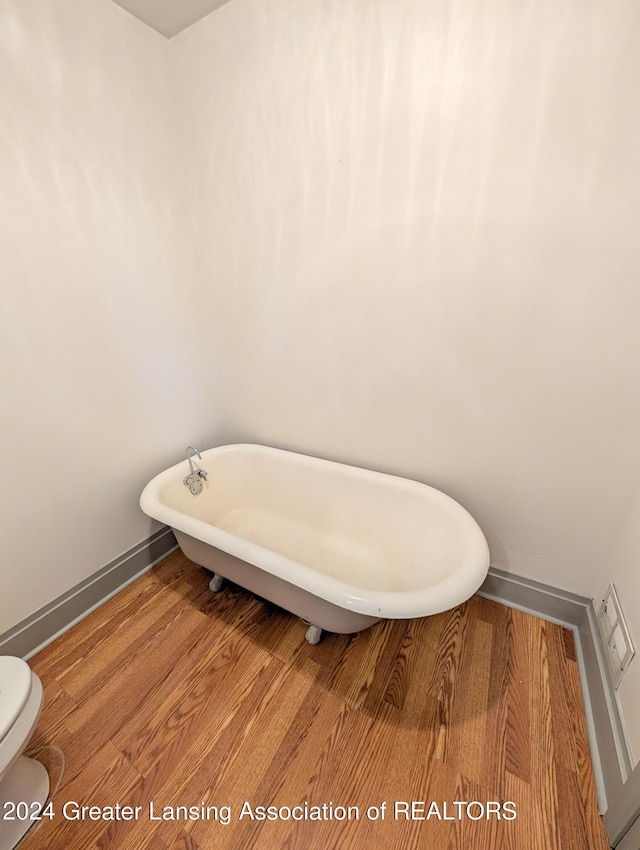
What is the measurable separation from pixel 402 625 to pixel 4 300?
181cm

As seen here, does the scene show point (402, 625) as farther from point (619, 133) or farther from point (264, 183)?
point (264, 183)

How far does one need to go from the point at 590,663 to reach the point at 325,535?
103 cm

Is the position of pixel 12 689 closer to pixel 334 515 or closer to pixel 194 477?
pixel 194 477

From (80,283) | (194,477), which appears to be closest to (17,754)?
(194,477)

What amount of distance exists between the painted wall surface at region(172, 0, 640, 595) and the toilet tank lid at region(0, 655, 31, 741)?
1.25 meters

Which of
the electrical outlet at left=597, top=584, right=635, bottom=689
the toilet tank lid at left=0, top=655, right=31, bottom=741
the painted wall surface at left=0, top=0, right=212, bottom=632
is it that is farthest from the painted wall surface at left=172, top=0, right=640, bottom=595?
the toilet tank lid at left=0, top=655, right=31, bottom=741

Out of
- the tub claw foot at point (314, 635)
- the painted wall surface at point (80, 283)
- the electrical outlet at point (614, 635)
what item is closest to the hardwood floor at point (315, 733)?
the tub claw foot at point (314, 635)

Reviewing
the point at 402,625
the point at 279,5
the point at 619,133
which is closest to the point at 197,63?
the point at 279,5

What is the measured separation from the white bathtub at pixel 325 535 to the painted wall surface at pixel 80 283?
304mm

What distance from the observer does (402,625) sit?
4.40ft

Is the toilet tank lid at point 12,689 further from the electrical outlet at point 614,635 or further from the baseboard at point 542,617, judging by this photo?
the electrical outlet at point 614,635

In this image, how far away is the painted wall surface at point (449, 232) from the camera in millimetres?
897

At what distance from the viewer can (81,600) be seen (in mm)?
1392

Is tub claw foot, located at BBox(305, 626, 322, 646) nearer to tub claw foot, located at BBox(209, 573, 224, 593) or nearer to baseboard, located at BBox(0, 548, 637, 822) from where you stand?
tub claw foot, located at BBox(209, 573, 224, 593)
